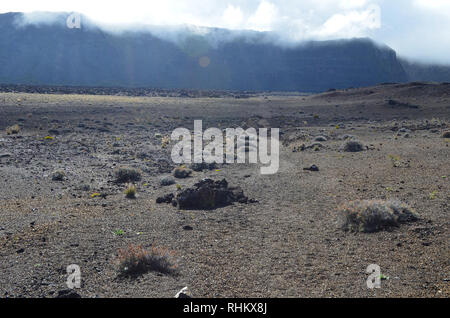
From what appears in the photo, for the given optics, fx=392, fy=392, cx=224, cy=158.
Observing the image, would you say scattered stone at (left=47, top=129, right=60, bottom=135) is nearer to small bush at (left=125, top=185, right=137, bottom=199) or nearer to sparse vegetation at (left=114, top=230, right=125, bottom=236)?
small bush at (left=125, top=185, right=137, bottom=199)

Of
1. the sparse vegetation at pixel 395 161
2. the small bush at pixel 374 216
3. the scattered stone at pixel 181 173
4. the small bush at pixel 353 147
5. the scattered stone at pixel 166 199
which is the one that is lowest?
the scattered stone at pixel 166 199

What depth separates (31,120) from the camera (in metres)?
31.0

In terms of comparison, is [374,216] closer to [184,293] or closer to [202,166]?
[184,293]

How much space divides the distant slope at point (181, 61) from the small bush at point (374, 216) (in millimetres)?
112537

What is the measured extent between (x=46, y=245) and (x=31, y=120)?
26174 millimetres

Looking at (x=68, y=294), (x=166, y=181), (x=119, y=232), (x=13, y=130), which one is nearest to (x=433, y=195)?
(x=119, y=232)

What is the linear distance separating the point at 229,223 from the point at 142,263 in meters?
3.50

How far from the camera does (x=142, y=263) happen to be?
22.3 ft

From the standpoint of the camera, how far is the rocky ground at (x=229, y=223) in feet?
20.7

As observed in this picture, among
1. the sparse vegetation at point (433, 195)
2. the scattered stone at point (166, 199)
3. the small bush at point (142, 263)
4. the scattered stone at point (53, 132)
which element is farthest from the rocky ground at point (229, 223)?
the scattered stone at point (53, 132)

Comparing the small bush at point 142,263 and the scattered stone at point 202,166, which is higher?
the scattered stone at point 202,166

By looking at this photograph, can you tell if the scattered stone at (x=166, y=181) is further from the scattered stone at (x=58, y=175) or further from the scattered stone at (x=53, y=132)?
the scattered stone at (x=53, y=132)

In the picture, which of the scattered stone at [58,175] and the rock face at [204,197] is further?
the scattered stone at [58,175]
